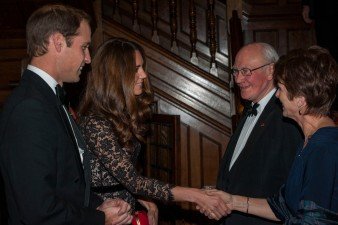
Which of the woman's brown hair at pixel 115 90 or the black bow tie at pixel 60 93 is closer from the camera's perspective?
the black bow tie at pixel 60 93

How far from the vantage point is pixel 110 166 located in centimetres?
229

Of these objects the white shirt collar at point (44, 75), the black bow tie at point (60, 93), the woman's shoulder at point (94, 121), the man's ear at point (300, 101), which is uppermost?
the white shirt collar at point (44, 75)

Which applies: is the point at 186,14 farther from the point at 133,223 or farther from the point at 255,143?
the point at 133,223

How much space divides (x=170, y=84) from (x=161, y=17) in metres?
1.14

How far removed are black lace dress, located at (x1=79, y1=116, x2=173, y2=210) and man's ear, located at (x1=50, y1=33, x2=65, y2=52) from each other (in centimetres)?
55

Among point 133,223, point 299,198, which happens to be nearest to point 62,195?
point 133,223

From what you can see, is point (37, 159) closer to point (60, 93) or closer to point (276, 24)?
point (60, 93)

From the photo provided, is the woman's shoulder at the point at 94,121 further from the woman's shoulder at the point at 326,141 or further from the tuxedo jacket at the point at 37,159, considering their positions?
the woman's shoulder at the point at 326,141

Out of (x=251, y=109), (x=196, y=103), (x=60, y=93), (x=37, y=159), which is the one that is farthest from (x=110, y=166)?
(x=196, y=103)

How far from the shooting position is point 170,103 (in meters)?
4.58

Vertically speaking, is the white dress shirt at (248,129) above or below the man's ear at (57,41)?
below

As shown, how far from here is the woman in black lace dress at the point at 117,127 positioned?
7.50 feet

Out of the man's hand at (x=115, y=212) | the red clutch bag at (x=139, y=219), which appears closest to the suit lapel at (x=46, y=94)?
the man's hand at (x=115, y=212)

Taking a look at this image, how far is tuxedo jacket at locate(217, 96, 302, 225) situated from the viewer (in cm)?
238
